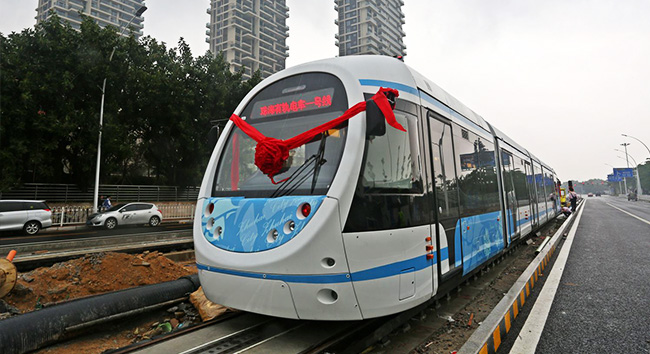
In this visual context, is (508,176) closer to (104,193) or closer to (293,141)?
(293,141)

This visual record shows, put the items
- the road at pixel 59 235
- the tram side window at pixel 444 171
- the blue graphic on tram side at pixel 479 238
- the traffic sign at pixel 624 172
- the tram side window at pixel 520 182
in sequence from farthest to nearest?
the traffic sign at pixel 624 172 < the road at pixel 59 235 < the tram side window at pixel 520 182 < the blue graphic on tram side at pixel 479 238 < the tram side window at pixel 444 171

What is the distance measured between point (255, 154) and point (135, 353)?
230 centimetres

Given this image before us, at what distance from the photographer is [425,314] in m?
4.58

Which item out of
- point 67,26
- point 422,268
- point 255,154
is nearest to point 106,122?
point 67,26

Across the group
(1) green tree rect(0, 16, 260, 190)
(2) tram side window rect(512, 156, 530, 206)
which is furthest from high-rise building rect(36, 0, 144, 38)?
(2) tram side window rect(512, 156, 530, 206)

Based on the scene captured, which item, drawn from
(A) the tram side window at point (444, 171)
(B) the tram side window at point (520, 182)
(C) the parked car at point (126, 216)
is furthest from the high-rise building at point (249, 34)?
(A) the tram side window at point (444, 171)

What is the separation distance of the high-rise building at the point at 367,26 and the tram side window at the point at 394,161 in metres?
98.2

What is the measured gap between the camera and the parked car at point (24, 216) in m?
14.6

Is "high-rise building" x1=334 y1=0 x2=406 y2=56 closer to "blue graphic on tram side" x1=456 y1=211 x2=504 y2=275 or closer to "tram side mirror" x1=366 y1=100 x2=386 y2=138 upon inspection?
"blue graphic on tram side" x1=456 y1=211 x2=504 y2=275

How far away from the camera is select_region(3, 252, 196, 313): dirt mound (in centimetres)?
534

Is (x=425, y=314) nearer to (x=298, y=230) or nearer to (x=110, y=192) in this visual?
(x=298, y=230)

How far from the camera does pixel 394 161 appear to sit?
368 centimetres

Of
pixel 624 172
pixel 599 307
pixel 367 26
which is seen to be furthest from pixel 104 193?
pixel 367 26

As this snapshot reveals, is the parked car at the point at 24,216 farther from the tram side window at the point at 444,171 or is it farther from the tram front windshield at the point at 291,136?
the tram side window at the point at 444,171
